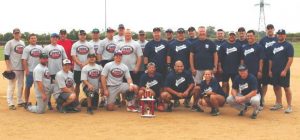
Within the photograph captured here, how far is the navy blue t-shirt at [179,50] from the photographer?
9859mm

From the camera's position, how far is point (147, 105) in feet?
29.2

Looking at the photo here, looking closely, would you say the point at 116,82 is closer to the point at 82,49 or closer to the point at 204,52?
the point at 82,49

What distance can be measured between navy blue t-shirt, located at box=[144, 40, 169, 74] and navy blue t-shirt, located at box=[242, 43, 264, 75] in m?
1.90

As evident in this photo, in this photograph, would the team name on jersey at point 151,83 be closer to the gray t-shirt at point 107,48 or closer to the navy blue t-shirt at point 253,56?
the gray t-shirt at point 107,48

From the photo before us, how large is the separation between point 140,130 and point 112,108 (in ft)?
8.05

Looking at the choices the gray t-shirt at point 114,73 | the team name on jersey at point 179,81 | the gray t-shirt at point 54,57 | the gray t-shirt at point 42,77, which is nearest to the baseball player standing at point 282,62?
the team name on jersey at point 179,81

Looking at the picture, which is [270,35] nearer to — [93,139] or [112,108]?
[112,108]

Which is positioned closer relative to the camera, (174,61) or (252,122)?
(252,122)

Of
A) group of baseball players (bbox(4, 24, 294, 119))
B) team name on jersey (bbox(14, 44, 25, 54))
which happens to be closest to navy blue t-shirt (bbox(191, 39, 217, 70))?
group of baseball players (bbox(4, 24, 294, 119))

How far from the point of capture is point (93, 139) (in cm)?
670

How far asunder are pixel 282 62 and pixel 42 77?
219 inches

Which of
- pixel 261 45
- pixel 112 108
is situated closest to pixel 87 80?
pixel 112 108

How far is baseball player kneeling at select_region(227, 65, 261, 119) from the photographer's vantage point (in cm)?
877

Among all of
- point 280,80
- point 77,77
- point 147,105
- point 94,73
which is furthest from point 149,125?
point 280,80
